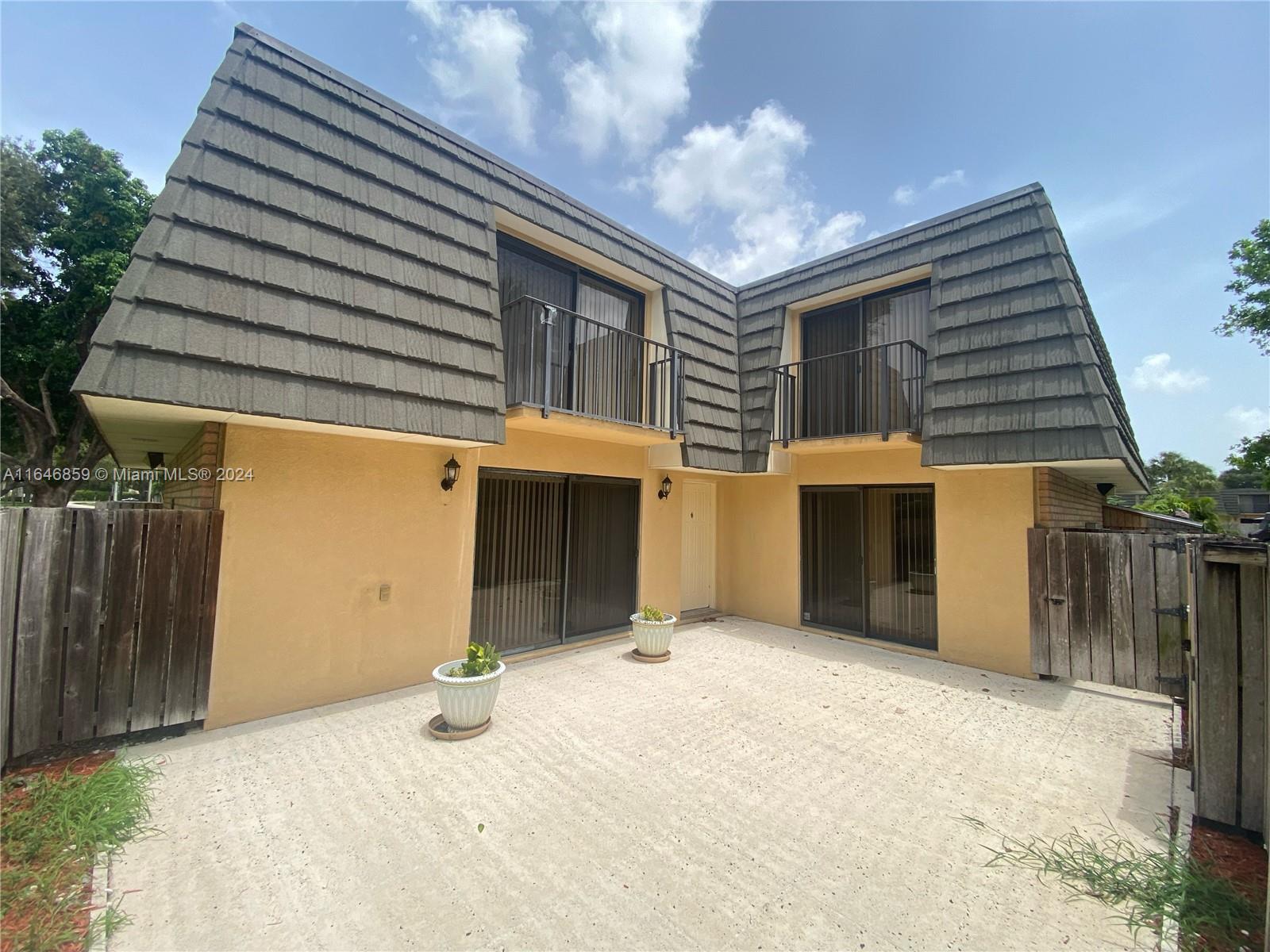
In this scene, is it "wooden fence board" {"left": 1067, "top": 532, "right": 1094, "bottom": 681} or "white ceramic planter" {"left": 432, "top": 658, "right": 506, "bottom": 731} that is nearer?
"white ceramic planter" {"left": 432, "top": 658, "right": 506, "bottom": 731}

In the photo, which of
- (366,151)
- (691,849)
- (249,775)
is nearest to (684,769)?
(691,849)

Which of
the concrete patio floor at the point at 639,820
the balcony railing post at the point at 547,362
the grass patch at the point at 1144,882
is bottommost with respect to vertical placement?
the concrete patio floor at the point at 639,820

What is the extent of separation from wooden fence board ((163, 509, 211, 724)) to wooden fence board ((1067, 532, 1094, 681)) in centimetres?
909

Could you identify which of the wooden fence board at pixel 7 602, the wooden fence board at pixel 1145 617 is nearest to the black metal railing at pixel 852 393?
the wooden fence board at pixel 1145 617

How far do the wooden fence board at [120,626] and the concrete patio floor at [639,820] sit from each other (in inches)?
15.4

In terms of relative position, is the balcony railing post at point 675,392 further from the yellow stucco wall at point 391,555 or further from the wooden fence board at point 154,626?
the wooden fence board at point 154,626

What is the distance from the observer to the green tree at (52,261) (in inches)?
545

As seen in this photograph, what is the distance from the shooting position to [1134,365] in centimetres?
1117

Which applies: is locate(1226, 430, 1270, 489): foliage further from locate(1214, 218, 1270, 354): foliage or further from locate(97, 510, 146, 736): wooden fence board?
locate(97, 510, 146, 736): wooden fence board

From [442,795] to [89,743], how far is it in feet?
10.3

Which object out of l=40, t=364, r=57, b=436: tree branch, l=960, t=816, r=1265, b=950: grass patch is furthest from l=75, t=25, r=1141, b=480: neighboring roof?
l=40, t=364, r=57, b=436: tree branch

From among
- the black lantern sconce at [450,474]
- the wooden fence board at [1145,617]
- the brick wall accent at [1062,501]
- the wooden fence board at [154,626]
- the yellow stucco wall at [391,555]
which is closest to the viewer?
the wooden fence board at [154,626]

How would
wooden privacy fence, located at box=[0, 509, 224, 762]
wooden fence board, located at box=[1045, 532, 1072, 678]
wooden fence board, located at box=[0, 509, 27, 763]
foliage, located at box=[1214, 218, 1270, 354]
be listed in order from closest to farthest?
wooden fence board, located at box=[0, 509, 27, 763], wooden privacy fence, located at box=[0, 509, 224, 762], wooden fence board, located at box=[1045, 532, 1072, 678], foliage, located at box=[1214, 218, 1270, 354]

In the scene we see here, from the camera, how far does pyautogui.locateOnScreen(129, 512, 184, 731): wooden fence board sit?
13.0ft
